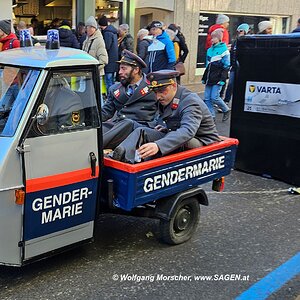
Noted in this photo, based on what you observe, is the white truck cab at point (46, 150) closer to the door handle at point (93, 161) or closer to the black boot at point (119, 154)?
the door handle at point (93, 161)

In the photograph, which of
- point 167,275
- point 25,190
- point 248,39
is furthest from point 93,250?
point 248,39

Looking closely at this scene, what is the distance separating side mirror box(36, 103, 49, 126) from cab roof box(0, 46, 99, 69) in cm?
27

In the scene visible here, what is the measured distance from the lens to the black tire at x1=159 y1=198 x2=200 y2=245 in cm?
425

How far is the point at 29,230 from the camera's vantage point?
3.41 metres

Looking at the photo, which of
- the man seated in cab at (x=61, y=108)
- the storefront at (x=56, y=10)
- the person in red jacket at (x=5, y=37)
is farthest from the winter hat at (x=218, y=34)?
the man seated in cab at (x=61, y=108)

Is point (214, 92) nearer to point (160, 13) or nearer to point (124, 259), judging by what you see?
point (124, 259)

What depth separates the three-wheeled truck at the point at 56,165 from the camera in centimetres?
331

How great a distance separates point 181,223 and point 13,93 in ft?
6.07

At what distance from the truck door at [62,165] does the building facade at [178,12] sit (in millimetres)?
8515

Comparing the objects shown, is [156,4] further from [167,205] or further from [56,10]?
[167,205]

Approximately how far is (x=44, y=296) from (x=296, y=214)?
2889 mm

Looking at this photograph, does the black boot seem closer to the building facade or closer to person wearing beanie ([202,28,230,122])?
person wearing beanie ([202,28,230,122])

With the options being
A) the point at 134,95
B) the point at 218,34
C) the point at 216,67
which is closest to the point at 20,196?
the point at 134,95

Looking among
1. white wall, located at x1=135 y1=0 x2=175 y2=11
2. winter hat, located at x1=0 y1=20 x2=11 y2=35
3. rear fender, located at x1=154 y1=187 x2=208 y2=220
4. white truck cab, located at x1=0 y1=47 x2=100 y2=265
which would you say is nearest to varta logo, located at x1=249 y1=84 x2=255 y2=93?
rear fender, located at x1=154 y1=187 x2=208 y2=220
